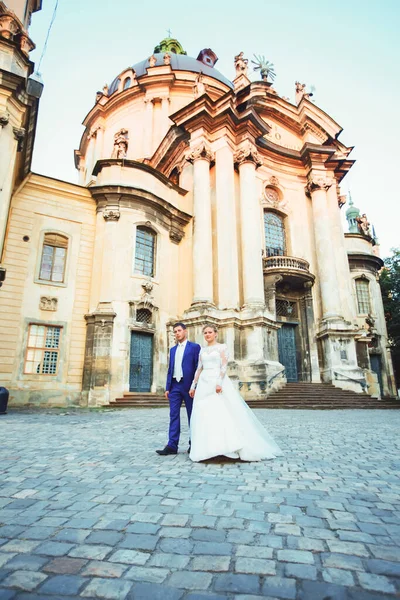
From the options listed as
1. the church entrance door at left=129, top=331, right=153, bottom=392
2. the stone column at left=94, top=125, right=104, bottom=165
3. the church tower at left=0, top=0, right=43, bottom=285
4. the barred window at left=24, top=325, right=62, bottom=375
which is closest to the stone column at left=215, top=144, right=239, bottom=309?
the church entrance door at left=129, top=331, right=153, bottom=392

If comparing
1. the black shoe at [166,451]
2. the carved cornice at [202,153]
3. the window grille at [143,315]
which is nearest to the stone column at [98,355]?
the window grille at [143,315]

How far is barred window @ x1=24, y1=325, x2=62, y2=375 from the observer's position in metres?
13.8

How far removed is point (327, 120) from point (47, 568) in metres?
29.8

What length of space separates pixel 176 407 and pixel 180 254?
14.8 metres

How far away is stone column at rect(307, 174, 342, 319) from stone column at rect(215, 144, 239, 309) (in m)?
5.98

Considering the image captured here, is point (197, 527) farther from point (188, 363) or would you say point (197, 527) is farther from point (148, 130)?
point (148, 130)

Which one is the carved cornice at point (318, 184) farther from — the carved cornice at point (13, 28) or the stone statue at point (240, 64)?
the carved cornice at point (13, 28)

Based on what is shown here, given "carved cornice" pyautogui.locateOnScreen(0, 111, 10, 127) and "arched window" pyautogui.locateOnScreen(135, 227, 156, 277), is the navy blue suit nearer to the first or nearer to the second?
"carved cornice" pyautogui.locateOnScreen(0, 111, 10, 127)

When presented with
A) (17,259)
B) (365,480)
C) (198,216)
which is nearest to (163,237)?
(198,216)

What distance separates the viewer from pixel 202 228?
17797mm

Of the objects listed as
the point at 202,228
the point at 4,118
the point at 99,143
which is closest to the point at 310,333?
the point at 202,228

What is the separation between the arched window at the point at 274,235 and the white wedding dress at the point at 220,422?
1730 cm

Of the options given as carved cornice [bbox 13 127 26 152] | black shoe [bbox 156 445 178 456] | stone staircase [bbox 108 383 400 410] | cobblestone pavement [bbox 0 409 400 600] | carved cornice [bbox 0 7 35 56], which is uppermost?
carved cornice [bbox 0 7 35 56]

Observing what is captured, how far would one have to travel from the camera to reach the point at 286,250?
22.0 meters
